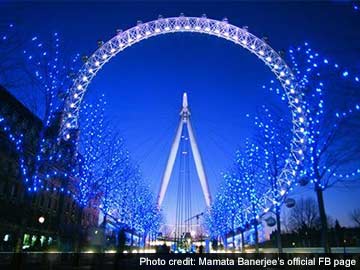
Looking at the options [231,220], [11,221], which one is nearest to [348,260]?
[11,221]

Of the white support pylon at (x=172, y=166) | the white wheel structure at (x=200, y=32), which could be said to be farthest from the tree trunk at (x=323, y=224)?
the white support pylon at (x=172, y=166)

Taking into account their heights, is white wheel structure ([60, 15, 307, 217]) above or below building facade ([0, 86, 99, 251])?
above

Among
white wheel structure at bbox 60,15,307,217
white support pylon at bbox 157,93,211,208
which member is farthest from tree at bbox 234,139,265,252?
white support pylon at bbox 157,93,211,208

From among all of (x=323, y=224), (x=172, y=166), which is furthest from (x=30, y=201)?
(x=172, y=166)

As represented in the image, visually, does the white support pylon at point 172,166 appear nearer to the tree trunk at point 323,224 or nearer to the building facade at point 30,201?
the building facade at point 30,201

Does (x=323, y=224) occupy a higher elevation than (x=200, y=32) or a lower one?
lower

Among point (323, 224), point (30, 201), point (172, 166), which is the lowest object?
point (323, 224)

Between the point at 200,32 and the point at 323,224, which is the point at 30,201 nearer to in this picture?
the point at 323,224

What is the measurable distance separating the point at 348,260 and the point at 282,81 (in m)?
18.8

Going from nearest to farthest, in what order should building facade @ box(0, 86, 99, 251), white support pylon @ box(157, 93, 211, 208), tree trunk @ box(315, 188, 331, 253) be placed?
tree trunk @ box(315, 188, 331, 253), building facade @ box(0, 86, 99, 251), white support pylon @ box(157, 93, 211, 208)

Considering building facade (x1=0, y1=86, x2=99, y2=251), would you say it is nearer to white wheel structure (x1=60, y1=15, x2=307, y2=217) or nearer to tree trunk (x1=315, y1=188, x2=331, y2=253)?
white wheel structure (x1=60, y1=15, x2=307, y2=217)

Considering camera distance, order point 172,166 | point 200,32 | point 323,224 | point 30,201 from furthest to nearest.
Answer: point 172,166 < point 200,32 < point 30,201 < point 323,224

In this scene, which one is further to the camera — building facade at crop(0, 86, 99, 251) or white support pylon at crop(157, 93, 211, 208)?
white support pylon at crop(157, 93, 211, 208)

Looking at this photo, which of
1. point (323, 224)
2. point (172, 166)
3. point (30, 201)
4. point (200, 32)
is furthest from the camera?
point (172, 166)
